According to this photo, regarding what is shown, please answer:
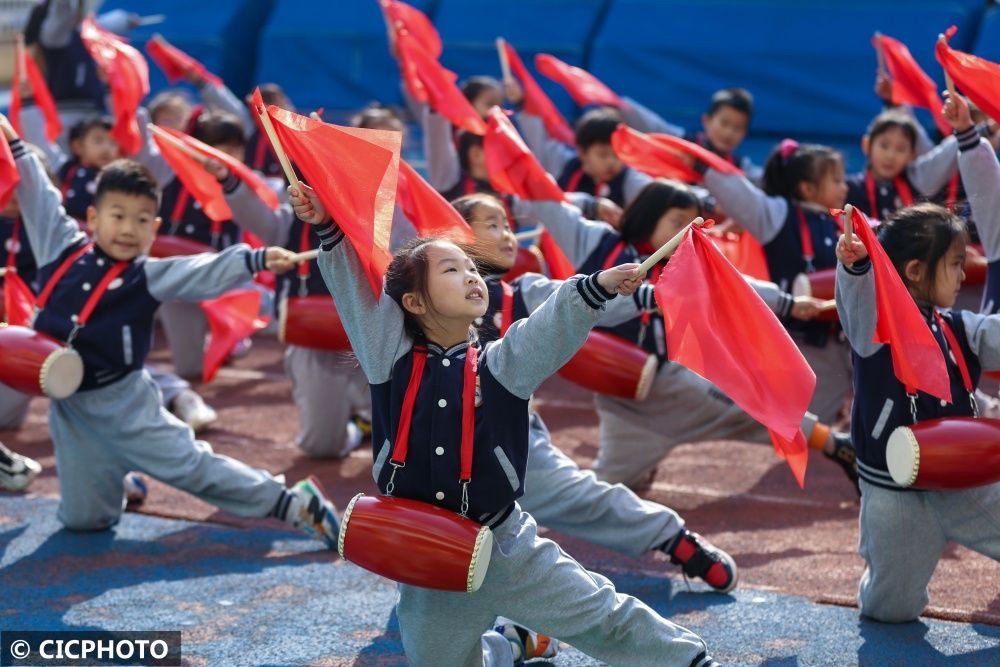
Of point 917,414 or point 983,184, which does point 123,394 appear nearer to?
point 917,414

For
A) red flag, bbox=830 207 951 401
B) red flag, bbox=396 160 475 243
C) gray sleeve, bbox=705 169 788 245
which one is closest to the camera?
red flag, bbox=830 207 951 401

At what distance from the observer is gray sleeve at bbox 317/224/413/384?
8.98ft

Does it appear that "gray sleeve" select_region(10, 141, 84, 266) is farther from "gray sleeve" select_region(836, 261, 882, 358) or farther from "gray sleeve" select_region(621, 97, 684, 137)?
"gray sleeve" select_region(621, 97, 684, 137)

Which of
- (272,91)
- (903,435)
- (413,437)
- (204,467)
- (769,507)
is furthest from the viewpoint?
(272,91)

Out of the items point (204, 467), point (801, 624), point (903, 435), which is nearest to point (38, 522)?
point (204, 467)

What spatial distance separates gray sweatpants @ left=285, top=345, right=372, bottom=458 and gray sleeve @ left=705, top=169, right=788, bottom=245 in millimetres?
1523

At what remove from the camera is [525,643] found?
124 inches

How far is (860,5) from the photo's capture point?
30.6ft

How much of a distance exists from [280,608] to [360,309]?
3.62 feet

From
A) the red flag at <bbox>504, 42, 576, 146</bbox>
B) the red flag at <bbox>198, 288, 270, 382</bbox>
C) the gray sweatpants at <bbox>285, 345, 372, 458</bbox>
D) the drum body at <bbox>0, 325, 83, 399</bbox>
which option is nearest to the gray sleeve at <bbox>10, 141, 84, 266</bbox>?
the drum body at <bbox>0, 325, 83, 399</bbox>

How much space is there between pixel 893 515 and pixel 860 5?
→ 6.84m

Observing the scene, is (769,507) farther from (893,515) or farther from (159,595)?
(159,595)

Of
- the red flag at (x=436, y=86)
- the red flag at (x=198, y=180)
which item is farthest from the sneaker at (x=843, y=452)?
the red flag at (x=198, y=180)

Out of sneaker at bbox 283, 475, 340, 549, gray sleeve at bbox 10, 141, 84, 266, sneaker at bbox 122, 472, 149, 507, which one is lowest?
sneaker at bbox 122, 472, 149, 507
